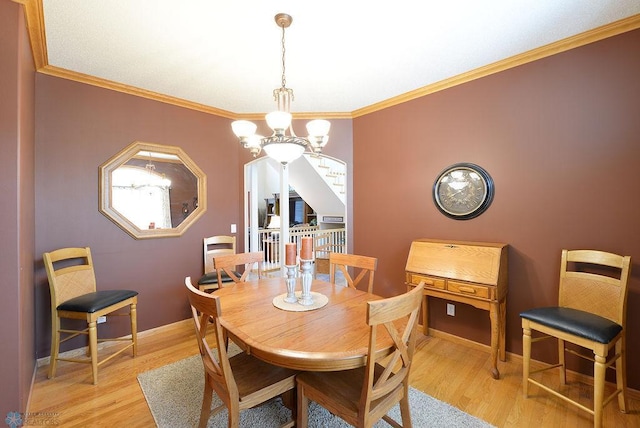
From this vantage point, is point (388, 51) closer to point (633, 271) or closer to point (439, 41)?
point (439, 41)

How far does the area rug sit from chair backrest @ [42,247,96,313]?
3.10 feet

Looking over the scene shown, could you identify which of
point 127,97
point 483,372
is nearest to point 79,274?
point 127,97

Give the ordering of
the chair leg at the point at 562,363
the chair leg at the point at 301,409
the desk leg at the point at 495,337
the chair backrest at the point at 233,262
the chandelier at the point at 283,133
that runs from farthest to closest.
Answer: the chair backrest at the point at 233,262, the desk leg at the point at 495,337, the chair leg at the point at 562,363, the chandelier at the point at 283,133, the chair leg at the point at 301,409

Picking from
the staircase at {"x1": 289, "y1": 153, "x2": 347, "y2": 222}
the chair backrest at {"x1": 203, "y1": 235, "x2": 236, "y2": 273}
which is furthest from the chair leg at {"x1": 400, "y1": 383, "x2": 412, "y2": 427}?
the staircase at {"x1": 289, "y1": 153, "x2": 347, "y2": 222}

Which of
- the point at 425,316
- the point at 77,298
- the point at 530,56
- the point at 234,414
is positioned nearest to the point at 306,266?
the point at 234,414

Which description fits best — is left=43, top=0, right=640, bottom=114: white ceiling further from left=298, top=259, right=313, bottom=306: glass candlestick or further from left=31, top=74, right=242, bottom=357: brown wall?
left=298, top=259, right=313, bottom=306: glass candlestick

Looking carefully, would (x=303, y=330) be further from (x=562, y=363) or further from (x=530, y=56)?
(x=530, y=56)

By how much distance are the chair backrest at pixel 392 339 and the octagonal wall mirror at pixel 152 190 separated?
2.69 meters

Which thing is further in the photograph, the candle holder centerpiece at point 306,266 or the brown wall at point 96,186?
the brown wall at point 96,186

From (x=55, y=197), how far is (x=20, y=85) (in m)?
Result: 1.14

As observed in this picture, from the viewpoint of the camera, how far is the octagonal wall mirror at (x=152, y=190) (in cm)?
280

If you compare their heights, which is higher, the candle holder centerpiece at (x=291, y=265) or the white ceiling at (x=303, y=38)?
the white ceiling at (x=303, y=38)

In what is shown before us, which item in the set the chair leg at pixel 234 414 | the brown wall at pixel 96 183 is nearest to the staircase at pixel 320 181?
the brown wall at pixel 96 183

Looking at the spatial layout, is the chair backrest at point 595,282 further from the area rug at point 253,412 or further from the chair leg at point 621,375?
the area rug at point 253,412
